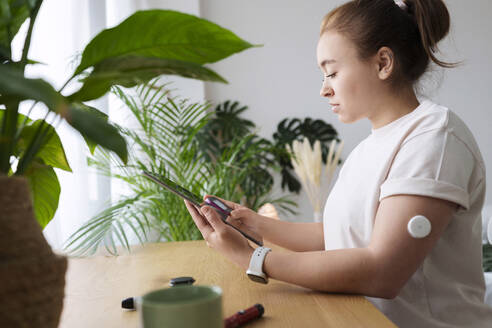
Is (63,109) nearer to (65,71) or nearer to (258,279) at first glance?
(258,279)

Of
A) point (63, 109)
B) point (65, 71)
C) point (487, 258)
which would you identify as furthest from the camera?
point (65, 71)

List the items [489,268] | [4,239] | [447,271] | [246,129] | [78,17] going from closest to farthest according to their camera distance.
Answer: [4,239]
[447,271]
[489,268]
[78,17]
[246,129]

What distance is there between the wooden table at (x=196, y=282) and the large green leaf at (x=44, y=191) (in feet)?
0.58

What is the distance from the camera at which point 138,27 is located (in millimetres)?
477

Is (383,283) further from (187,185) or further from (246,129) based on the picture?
(246,129)

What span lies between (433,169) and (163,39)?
56 cm

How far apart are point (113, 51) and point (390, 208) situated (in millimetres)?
554

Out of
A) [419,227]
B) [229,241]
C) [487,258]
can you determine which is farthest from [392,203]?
[487,258]

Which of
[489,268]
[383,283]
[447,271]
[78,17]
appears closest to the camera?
[383,283]

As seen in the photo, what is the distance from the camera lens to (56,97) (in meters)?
0.35

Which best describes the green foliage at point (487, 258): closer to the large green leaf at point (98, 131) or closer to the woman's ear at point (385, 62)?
the woman's ear at point (385, 62)

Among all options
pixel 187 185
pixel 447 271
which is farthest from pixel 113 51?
pixel 187 185

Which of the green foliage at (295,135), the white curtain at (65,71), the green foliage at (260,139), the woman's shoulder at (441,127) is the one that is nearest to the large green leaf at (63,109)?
the woman's shoulder at (441,127)

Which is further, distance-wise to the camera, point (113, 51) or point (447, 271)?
point (447, 271)
